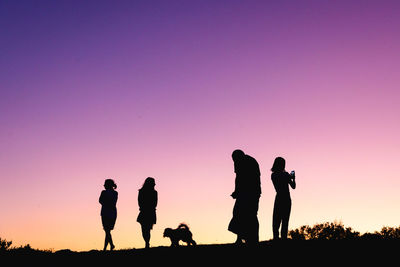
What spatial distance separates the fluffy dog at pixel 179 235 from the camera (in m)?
16.0

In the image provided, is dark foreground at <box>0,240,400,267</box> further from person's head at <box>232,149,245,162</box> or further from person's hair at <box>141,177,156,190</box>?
person's hair at <box>141,177,156,190</box>

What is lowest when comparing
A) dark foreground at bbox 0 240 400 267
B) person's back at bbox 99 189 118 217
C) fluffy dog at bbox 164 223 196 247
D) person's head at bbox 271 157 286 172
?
dark foreground at bbox 0 240 400 267

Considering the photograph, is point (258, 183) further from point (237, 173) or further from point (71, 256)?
point (71, 256)

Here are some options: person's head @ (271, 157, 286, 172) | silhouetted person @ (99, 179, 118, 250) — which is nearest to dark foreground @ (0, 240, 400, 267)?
person's head @ (271, 157, 286, 172)

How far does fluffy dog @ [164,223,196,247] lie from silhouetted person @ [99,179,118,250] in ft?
9.65

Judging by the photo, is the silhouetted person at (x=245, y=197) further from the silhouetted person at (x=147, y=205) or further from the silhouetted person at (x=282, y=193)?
the silhouetted person at (x=147, y=205)

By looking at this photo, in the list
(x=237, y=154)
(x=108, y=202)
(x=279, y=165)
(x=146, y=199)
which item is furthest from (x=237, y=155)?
(x=108, y=202)

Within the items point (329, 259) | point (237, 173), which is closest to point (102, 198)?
point (237, 173)

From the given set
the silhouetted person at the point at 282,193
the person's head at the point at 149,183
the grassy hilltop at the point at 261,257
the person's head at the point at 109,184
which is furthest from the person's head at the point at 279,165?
the person's head at the point at 109,184

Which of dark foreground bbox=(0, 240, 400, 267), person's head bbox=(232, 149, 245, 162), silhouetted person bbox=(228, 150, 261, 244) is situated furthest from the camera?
person's head bbox=(232, 149, 245, 162)

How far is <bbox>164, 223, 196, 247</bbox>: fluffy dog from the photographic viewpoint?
16016 millimetres

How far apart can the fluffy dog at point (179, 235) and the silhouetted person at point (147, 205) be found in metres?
2.11

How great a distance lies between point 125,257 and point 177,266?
225cm

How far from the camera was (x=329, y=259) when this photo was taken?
7.79 meters
